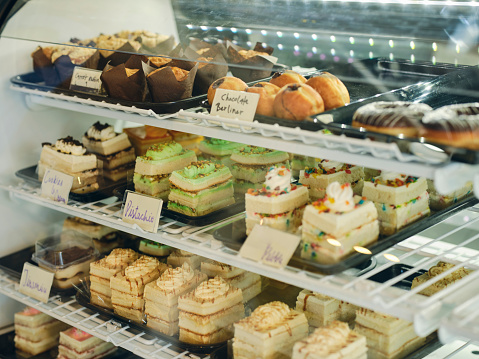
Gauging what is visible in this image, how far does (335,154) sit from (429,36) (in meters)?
0.46

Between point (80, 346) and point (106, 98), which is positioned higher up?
point (106, 98)

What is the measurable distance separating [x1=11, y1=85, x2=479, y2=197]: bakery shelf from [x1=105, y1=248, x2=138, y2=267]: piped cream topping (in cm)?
68

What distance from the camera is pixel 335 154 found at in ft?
5.46

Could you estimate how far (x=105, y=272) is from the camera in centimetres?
260

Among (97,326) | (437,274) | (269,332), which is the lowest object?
(97,326)

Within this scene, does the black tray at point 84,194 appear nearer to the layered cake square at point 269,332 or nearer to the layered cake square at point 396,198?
the layered cake square at point 269,332

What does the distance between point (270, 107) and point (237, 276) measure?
84 centimetres

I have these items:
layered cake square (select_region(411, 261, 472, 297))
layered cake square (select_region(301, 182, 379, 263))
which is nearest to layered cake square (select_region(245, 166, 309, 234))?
layered cake square (select_region(301, 182, 379, 263))

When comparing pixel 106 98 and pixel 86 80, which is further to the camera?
pixel 86 80

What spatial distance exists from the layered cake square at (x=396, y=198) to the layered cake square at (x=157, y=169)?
96 cm

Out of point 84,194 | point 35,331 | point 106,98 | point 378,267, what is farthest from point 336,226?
point 35,331

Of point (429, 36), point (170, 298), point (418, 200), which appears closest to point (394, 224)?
point (418, 200)

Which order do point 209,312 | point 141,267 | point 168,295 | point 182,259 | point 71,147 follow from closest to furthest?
1. point 209,312
2. point 168,295
3. point 141,267
4. point 182,259
5. point 71,147

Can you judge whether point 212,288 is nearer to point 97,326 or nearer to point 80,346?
point 97,326
